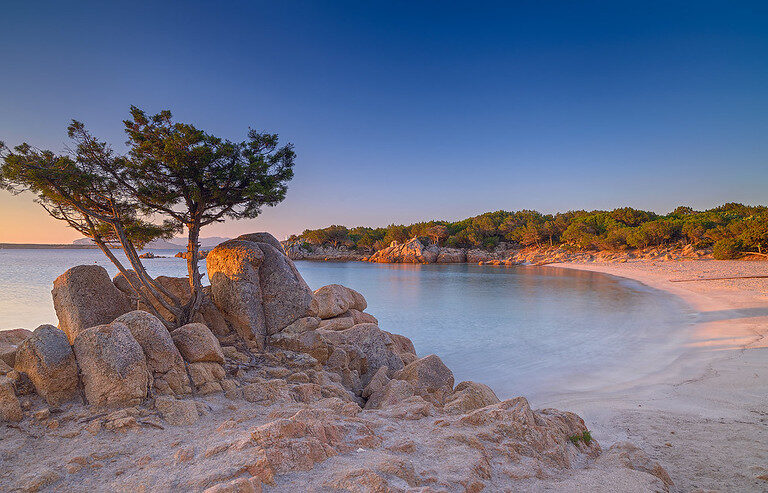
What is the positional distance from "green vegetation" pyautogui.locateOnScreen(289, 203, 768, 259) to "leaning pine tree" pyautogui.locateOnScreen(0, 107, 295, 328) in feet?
174

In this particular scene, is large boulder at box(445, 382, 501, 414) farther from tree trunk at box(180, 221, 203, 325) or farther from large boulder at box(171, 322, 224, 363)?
tree trunk at box(180, 221, 203, 325)

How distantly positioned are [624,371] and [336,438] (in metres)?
10.3

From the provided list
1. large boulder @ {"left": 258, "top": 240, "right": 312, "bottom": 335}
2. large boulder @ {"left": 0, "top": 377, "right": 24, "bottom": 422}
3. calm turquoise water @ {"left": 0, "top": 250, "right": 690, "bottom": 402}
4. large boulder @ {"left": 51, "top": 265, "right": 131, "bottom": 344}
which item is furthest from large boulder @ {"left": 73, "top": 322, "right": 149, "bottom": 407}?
calm turquoise water @ {"left": 0, "top": 250, "right": 690, "bottom": 402}

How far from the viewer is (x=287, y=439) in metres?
3.69

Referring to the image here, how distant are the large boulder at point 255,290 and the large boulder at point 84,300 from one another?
2.07 meters

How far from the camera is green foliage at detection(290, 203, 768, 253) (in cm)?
4766

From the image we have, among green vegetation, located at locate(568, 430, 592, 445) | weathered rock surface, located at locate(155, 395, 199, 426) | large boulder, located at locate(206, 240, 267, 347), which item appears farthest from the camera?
large boulder, located at locate(206, 240, 267, 347)

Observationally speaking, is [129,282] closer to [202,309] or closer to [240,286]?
[202,309]

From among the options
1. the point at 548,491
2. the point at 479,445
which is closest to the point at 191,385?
the point at 479,445

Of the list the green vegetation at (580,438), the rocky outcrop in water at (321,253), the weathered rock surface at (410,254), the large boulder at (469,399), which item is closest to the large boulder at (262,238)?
the large boulder at (469,399)

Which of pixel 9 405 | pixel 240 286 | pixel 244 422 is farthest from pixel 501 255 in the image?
pixel 9 405

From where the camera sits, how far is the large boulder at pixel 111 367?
479 cm

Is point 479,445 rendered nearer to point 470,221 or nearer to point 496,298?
point 496,298

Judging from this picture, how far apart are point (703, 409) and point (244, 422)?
854cm
